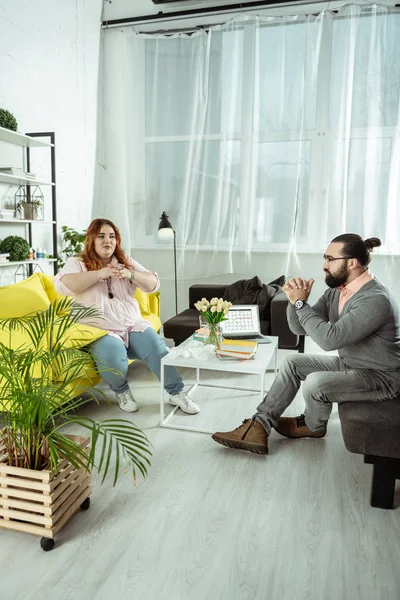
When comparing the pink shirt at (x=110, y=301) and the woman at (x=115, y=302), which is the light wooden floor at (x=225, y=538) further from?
the pink shirt at (x=110, y=301)

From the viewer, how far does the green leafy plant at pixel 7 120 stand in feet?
10.8

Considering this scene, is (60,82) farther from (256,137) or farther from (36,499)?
(36,499)

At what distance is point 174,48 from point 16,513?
4.33 m

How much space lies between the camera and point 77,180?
457cm

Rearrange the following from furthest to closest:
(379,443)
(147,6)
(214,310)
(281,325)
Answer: (147,6) → (281,325) → (214,310) → (379,443)

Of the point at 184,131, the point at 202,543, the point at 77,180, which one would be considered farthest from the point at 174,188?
the point at 202,543

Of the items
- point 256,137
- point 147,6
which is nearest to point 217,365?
point 256,137

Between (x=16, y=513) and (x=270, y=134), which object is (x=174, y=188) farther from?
(x=16, y=513)

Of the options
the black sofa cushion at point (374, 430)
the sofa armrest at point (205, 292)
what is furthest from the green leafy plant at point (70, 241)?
the black sofa cushion at point (374, 430)

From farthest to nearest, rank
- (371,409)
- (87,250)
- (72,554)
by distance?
(87,250)
(371,409)
(72,554)

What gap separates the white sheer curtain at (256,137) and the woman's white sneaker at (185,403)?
2128 mm

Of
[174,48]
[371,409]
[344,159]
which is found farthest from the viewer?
[174,48]

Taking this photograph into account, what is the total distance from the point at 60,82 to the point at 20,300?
7.88ft

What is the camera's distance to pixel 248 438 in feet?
7.11
